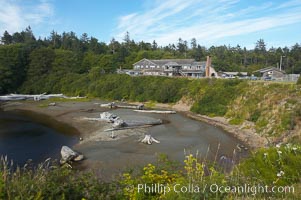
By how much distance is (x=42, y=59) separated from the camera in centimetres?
6944

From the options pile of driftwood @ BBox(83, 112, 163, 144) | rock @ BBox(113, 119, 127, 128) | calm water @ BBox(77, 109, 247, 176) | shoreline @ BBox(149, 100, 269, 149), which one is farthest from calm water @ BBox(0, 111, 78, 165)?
shoreline @ BBox(149, 100, 269, 149)

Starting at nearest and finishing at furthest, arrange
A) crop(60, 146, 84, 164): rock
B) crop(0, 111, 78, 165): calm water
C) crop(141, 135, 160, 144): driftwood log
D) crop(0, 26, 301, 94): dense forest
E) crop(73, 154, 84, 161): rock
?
crop(60, 146, 84, 164): rock → crop(73, 154, 84, 161): rock → crop(0, 111, 78, 165): calm water → crop(141, 135, 160, 144): driftwood log → crop(0, 26, 301, 94): dense forest

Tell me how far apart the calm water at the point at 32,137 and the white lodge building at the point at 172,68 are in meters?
39.0

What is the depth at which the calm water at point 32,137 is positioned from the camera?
71.2 feet

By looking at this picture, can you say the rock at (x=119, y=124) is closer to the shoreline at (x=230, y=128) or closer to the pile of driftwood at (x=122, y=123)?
the pile of driftwood at (x=122, y=123)

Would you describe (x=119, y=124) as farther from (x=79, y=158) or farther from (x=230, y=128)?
(x=230, y=128)

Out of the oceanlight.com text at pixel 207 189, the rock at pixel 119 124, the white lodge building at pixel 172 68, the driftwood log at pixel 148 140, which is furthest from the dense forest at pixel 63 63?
the oceanlight.com text at pixel 207 189

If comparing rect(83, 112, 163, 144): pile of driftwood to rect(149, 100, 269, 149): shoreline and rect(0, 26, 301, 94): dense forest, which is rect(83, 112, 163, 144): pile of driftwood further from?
rect(0, 26, 301, 94): dense forest

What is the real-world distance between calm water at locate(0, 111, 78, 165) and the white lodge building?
39.0m

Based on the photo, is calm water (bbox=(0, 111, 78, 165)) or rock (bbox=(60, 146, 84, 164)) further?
calm water (bbox=(0, 111, 78, 165))

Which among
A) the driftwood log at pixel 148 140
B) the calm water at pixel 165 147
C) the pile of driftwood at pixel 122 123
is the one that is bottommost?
the calm water at pixel 165 147

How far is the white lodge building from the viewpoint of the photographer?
68562 mm

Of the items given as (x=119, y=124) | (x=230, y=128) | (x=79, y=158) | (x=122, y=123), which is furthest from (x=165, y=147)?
(x=230, y=128)

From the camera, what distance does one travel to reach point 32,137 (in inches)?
1061
